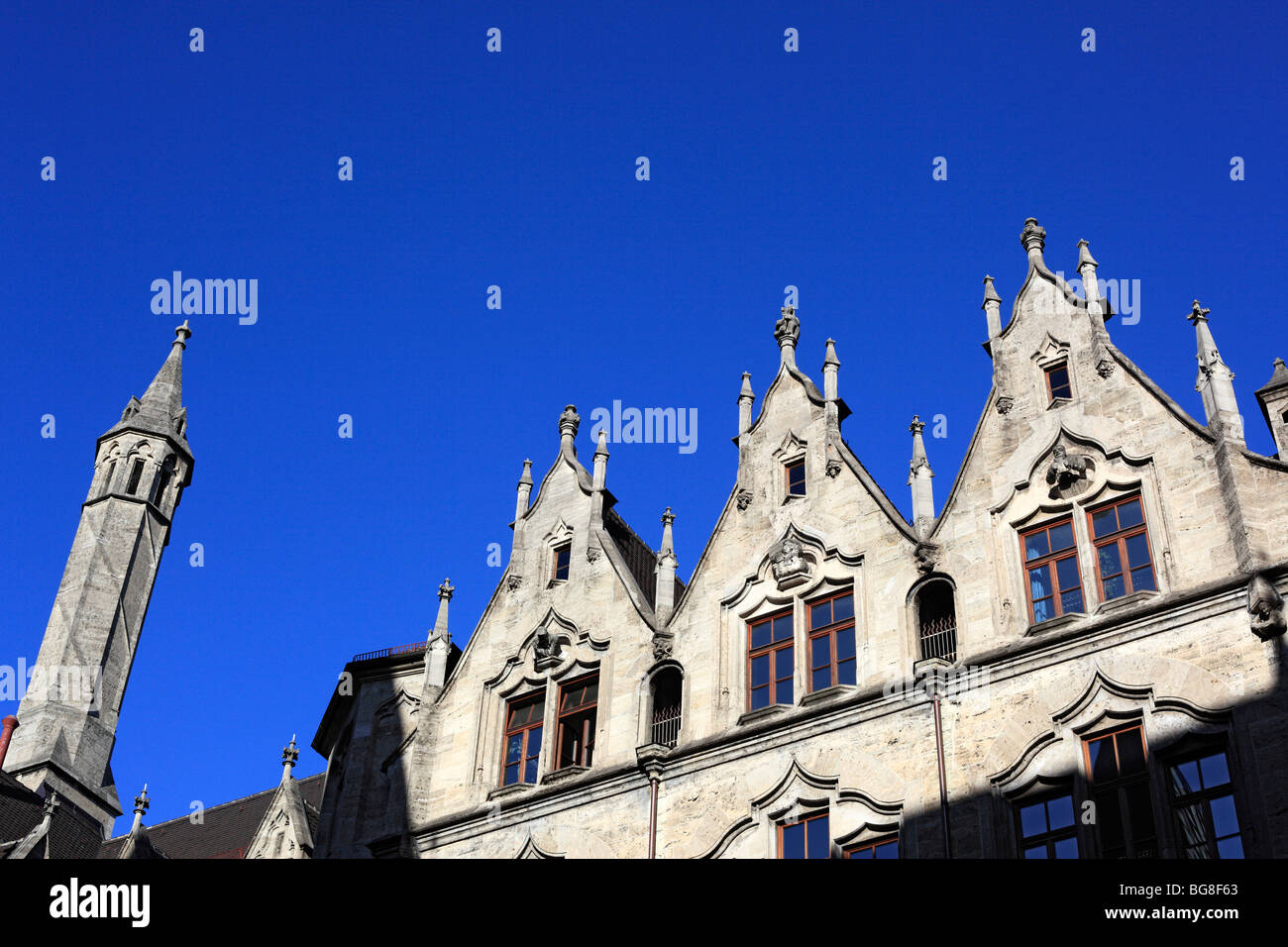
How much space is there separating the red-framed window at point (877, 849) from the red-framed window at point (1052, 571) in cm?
418

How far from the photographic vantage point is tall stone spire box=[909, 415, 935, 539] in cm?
2594

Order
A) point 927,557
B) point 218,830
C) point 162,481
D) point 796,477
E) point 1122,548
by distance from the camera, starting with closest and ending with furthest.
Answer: point 1122,548 < point 927,557 < point 796,477 < point 218,830 < point 162,481

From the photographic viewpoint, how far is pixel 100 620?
5309 centimetres

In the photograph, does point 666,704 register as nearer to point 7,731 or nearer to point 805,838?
point 805,838

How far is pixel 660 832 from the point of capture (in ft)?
82.4

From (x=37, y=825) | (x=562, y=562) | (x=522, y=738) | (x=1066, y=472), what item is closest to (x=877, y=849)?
(x=1066, y=472)

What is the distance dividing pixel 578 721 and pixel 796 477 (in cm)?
613

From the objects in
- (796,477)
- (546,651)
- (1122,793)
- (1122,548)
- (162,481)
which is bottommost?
(1122,793)

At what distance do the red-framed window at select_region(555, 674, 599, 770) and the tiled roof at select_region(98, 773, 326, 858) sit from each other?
1937 centimetres

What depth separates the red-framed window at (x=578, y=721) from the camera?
27359 millimetres

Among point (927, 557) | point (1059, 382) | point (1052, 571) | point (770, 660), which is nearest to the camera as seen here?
point (1052, 571)
